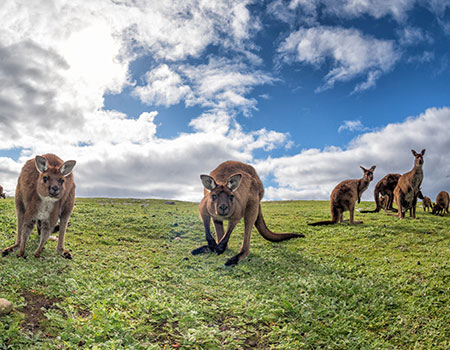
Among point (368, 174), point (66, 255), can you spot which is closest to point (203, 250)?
point (66, 255)

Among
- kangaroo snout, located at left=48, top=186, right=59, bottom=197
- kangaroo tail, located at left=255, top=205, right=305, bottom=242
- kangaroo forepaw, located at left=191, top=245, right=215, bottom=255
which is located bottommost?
kangaroo forepaw, located at left=191, top=245, right=215, bottom=255

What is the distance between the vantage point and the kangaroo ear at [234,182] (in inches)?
368

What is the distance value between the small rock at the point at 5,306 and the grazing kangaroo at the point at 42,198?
9.13 feet

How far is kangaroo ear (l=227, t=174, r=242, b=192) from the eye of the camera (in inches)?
368

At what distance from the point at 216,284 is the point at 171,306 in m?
2.04

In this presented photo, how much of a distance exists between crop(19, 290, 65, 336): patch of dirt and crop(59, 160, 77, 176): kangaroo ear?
295 cm

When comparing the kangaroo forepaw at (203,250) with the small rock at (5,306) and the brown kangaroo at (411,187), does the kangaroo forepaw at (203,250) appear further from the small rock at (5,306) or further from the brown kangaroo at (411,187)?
the brown kangaroo at (411,187)

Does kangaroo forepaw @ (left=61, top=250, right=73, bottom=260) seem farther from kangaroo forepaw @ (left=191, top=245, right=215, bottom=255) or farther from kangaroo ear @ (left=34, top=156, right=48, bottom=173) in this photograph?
kangaroo forepaw @ (left=191, top=245, right=215, bottom=255)

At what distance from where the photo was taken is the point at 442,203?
19172 mm

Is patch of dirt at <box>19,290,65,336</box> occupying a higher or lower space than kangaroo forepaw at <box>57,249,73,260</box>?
lower

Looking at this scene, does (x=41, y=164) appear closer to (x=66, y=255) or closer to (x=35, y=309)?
(x=66, y=255)

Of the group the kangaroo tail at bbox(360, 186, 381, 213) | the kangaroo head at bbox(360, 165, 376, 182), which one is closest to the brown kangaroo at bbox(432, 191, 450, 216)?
the kangaroo tail at bbox(360, 186, 381, 213)

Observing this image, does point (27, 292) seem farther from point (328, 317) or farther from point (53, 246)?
point (328, 317)

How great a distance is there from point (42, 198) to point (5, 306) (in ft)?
10.6
